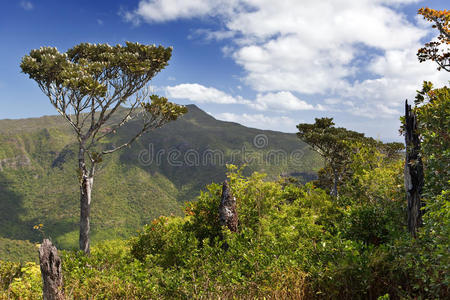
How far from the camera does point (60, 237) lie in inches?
3991

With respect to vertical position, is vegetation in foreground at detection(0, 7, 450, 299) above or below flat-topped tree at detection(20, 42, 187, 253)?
below

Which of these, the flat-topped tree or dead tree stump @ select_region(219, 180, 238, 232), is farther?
the flat-topped tree

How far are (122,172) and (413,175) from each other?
158 meters

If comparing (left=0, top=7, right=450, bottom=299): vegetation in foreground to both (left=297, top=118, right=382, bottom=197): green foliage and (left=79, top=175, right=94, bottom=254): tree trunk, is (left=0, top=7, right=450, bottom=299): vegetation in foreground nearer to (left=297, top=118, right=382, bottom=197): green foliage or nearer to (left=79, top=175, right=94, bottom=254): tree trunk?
(left=79, top=175, right=94, bottom=254): tree trunk

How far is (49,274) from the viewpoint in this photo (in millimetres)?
4918

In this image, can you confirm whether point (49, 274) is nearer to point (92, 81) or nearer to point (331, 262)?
point (331, 262)

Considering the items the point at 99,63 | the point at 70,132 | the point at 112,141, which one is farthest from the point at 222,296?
the point at 70,132

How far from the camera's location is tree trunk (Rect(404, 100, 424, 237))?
4.91 m

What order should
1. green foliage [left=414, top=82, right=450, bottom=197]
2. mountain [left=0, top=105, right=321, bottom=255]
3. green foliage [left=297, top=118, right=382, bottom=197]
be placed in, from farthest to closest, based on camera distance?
1. mountain [left=0, top=105, right=321, bottom=255]
2. green foliage [left=297, top=118, right=382, bottom=197]
3. green foliage [left=414, top=82, right=450, bottom=197]

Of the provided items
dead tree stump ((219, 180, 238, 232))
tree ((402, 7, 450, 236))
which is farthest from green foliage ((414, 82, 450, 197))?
dead tree stump ((219, 180, 238, 232))

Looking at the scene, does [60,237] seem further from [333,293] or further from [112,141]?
[333,293]

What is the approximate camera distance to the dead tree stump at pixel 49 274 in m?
4.89

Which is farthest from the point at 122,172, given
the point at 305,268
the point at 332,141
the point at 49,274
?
the point at 305,268

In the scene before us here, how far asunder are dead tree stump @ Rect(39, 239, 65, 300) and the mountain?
101m
